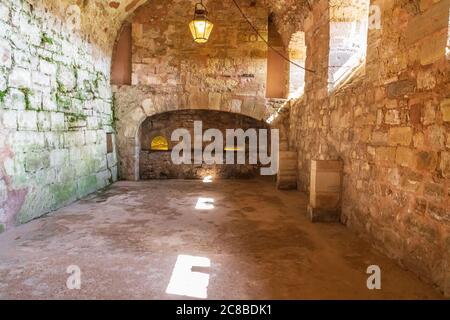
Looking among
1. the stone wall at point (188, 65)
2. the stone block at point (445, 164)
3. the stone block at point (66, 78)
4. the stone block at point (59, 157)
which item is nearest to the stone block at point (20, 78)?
the stone block at point (66, 78)

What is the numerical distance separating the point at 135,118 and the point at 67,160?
7.41ft

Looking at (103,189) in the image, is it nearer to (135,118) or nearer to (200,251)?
(135,118)

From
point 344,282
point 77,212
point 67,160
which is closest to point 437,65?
point 344,282

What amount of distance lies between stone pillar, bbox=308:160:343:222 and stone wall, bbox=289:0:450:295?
0.10 meters

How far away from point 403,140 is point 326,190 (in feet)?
4.35

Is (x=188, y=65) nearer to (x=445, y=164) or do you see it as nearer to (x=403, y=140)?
(x=403, y=140)

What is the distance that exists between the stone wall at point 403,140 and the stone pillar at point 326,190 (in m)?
0.10

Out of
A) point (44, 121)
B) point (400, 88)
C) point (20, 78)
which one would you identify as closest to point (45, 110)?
point (44, 121)

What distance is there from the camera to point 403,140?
2576 mm

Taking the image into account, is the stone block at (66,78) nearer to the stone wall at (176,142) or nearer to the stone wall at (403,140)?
the stone wall at (176,142)

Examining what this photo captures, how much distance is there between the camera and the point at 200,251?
286 centimetres

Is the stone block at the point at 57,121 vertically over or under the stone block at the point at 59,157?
over

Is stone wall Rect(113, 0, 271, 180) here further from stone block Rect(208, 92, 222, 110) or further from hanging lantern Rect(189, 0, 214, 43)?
hanging lantern Rect(189, 0, 214, 43)

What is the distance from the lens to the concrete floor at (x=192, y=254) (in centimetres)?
215
